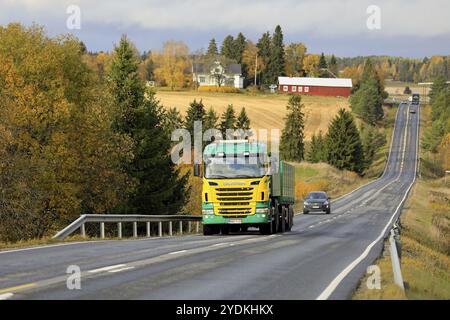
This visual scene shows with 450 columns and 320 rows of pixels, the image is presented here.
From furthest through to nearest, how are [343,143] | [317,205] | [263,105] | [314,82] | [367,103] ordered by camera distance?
[314,82] → [367,103] → [263,105] → [343,143] → [317,205]

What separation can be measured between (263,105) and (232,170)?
419 ft

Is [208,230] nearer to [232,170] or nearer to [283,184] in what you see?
[232,170]

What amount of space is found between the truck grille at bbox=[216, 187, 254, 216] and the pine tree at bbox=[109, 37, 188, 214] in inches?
814

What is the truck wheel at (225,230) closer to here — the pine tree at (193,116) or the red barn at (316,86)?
the pine tree at (193,116)

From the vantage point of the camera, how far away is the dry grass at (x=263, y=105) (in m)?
142

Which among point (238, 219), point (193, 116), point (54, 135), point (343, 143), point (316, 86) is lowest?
point (343, 143)

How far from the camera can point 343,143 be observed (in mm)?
120125

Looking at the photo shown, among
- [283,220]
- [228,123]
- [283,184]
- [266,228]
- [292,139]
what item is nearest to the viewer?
[266,228]

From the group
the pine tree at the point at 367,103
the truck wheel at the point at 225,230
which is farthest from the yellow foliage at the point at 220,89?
the truck wheel at the point at 225,230

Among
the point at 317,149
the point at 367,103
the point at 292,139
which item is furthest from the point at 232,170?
the point at 367,103

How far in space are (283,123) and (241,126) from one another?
2187 centimetres

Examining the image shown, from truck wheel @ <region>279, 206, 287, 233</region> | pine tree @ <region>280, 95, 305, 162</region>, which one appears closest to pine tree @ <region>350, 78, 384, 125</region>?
pine tree @ <region>280, 95, 305, 162</region>

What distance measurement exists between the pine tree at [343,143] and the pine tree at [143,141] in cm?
6941

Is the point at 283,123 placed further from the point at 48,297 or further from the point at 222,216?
the point at 48,297
